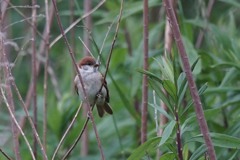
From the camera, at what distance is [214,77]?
3.75 metres

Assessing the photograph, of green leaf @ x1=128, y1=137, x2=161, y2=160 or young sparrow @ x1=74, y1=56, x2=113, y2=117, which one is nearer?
A: green leaf @ x1=128, y1=137, x2=161, y2=160

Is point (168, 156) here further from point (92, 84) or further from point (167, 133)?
point (92, 84)

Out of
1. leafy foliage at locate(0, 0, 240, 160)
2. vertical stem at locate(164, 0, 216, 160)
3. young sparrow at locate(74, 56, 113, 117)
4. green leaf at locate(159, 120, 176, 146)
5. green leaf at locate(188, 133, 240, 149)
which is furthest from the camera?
young sparrow at locate(74, 56, 113, 117)

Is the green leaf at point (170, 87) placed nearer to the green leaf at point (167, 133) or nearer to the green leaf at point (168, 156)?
the green leaf at point (167, 133)

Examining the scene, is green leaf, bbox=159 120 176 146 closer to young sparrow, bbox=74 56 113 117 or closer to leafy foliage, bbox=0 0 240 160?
leafy foliage, bbox=0 0 240 160

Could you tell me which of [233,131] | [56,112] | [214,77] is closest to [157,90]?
[233,131]

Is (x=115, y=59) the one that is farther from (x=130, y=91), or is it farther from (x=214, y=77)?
(x=214, y=77)

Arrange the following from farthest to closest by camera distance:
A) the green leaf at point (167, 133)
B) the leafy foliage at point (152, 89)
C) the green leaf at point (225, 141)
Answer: the leafy foliage at point (152, 89) → the green leaf at point (225, 141) → the green leaf at point (167, 133)

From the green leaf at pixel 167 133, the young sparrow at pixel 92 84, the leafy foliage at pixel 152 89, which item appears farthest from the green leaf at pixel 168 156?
the young sparrow at pixel 92 84

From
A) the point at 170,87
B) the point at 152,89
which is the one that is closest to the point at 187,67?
the point at 170,87

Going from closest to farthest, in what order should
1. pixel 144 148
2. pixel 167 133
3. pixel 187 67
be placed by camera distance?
pixel 187 67
pixel 167 133
pixel 144 148

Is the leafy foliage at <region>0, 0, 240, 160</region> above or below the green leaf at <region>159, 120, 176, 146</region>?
below

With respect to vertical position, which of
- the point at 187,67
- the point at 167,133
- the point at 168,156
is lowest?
the point at 168,156

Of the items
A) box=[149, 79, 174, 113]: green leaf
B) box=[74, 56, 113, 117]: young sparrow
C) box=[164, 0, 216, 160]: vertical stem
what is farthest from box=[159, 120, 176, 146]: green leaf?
box=[74, 56, 113, 117]: young sparrow
